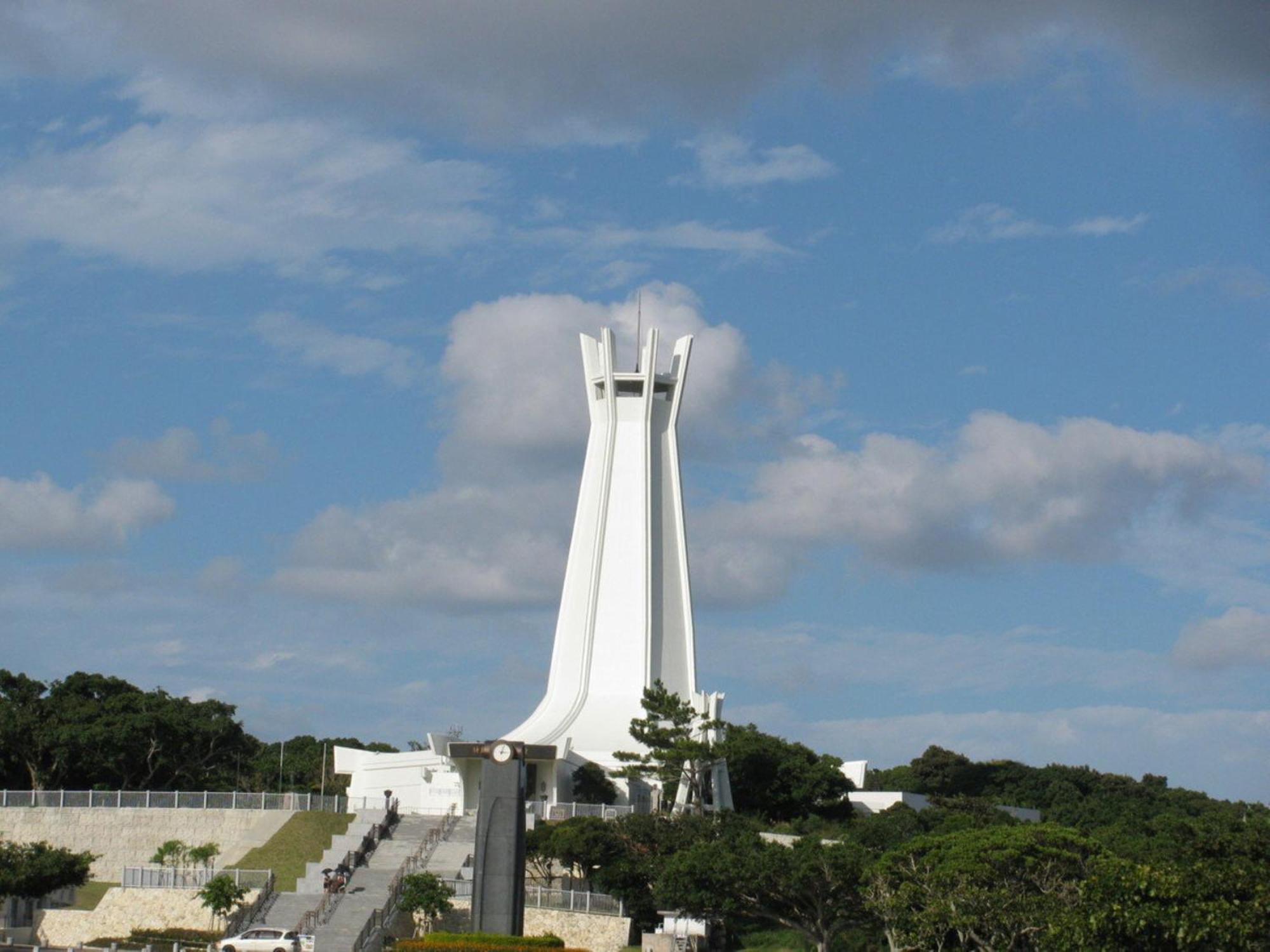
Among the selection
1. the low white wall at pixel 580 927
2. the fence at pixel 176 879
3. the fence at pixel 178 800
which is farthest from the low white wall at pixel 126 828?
the low white wall at pixel 580 927

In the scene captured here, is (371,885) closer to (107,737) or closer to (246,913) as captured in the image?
(246,913)

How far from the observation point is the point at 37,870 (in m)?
33.1

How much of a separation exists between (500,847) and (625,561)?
25.4 meters

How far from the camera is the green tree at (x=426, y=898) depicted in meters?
31.8

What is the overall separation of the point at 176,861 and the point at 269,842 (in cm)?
437

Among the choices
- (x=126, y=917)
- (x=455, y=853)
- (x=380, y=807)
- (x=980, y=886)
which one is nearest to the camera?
(x=980, y=886)

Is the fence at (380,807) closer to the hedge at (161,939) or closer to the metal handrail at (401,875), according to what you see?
the metal handrail at (401,875)

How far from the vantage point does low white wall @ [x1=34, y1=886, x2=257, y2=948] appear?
3347cm

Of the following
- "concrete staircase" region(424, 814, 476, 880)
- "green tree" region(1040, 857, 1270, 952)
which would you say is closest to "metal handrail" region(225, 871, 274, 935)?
"concrete staircase" region(424, 814, 476, 880)

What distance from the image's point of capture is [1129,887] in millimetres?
23453

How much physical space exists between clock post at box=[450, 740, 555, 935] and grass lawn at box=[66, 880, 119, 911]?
9.97 metres

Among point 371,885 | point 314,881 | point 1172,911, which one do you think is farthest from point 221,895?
point 1172,911

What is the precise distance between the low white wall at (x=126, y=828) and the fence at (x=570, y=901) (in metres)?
8.50

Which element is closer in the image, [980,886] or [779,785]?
[980,886]
